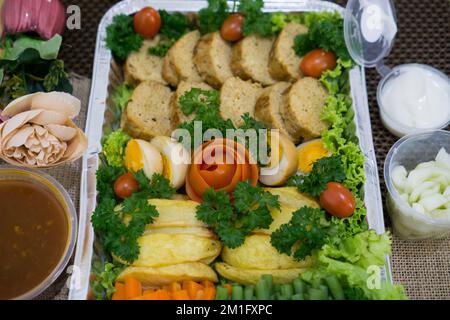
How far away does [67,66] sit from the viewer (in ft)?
11.7

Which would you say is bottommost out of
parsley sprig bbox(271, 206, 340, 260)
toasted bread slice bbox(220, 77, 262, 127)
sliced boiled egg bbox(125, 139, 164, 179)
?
parsley sprig bbox(271, 206, 340, 260)

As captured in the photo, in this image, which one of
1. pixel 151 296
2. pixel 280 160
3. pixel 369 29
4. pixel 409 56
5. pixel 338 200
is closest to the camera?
pixel 151 296

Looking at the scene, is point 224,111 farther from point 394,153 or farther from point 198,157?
point 394,153

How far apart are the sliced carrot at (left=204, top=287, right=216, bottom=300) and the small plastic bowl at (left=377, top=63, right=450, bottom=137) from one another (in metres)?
1.59

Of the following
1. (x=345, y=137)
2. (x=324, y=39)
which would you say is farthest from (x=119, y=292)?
(x=324, y=39)

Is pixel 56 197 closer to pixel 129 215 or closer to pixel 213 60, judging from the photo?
pixel 129 215

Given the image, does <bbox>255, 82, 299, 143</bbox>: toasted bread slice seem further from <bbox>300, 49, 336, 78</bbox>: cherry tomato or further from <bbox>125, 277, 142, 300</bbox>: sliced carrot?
<bbox>125, 277, 142, 300</bbox>: sliced carrot

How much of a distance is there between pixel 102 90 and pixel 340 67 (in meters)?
1.47

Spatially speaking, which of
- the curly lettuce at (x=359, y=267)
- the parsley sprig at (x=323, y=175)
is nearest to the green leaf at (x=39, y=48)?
the parsley sprig at (x=323, y=175)

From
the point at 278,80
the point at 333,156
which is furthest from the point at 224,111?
the point at 333,156

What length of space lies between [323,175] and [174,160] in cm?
80

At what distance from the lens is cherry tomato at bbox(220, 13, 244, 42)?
10.9ft

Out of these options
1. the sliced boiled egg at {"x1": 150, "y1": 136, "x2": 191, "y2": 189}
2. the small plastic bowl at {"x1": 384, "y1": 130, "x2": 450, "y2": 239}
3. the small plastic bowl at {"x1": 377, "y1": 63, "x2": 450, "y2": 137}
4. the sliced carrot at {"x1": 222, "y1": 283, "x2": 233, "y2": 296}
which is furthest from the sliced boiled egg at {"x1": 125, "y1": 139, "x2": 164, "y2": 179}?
the small plastic bowl at {"x1": 377, "y1": 63, "x2": 450, "y2": 137}

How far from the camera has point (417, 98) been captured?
333cm
